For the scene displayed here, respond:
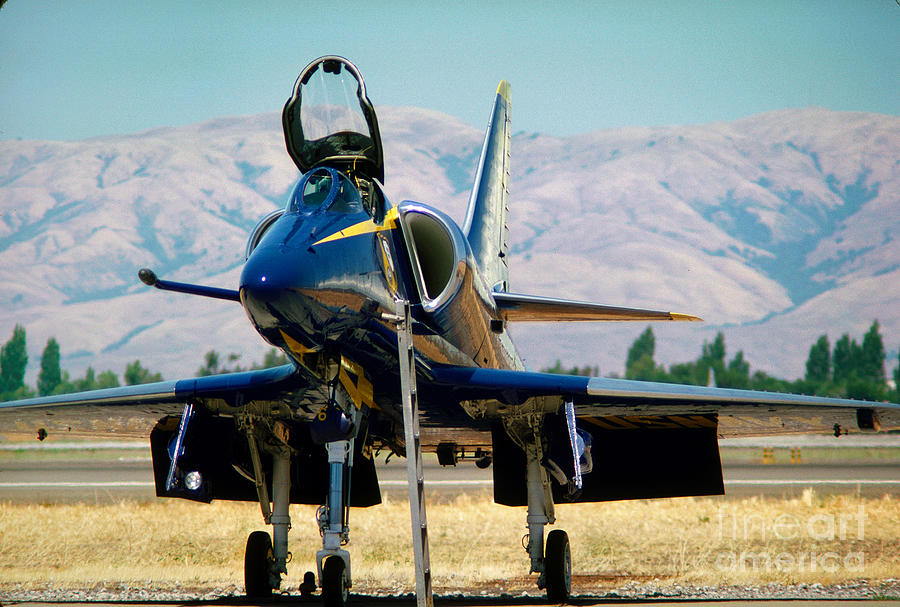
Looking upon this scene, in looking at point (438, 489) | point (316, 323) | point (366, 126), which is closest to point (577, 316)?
point (366, 126)

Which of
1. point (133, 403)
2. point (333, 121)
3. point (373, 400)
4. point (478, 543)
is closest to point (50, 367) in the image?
point (478, 543)

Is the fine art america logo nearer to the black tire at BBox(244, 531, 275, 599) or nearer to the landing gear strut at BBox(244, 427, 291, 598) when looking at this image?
the landing gear strut at BBox(244, 427, 291, 598)

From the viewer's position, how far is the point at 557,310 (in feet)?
40.0

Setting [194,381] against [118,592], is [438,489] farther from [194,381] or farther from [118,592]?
[194,381]

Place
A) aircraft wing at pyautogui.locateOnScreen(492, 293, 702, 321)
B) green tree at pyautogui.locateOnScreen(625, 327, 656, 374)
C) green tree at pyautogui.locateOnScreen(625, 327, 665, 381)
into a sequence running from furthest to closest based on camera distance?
green tree at pyautogui.locateOnScreen(625, 327, 656, 374) → green tree at pyautogui.locateOnScreen(625, 327, 665, 381) → aircraft wing at pyautogui.locateOnScreen(492, 293, 702, 321)

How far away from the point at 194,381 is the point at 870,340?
13418cm

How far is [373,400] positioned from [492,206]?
5968 millimetres

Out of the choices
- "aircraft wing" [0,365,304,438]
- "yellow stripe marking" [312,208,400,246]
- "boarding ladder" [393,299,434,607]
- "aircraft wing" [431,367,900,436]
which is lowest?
"boarding ladder" [393,299,434,607]

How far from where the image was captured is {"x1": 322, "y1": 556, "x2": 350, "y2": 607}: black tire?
9.23 meters

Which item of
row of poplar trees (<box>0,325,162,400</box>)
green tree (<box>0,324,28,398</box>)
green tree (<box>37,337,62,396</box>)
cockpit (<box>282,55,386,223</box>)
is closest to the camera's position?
cockpit (<box>282,55,386,223</box>)

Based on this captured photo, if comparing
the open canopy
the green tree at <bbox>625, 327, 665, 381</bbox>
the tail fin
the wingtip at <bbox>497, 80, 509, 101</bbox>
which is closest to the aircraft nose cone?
the open canopy

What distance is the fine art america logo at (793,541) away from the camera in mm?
14531

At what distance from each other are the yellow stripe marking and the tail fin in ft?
16.1

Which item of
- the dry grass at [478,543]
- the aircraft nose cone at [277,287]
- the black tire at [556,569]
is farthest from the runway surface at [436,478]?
the aircraft nose cone at [277,287]
